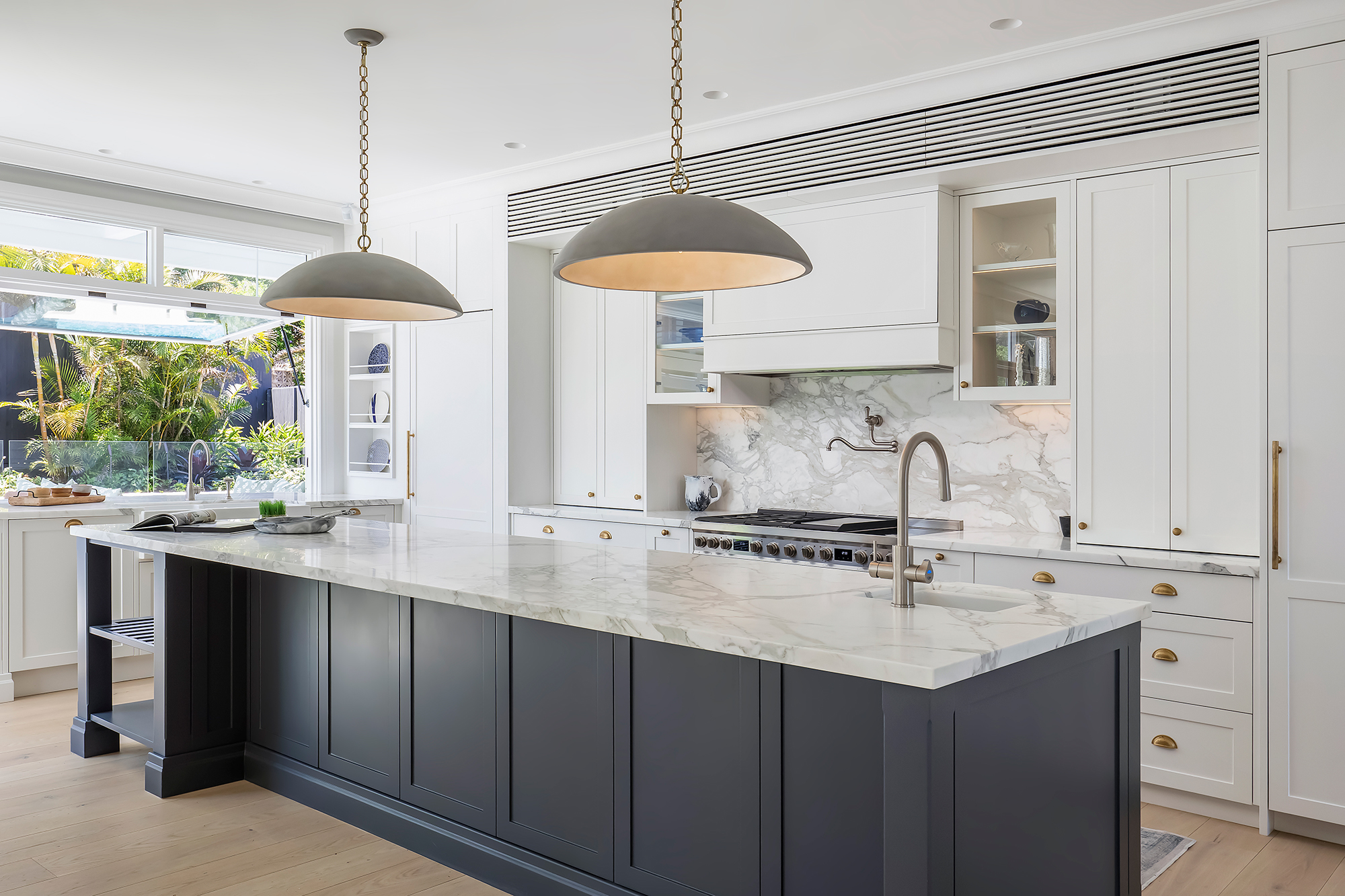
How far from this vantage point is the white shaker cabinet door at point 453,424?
553cm

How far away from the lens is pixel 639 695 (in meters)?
2.26

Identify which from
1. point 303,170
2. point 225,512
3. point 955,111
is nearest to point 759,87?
point 955,111

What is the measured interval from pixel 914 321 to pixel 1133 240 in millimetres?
893

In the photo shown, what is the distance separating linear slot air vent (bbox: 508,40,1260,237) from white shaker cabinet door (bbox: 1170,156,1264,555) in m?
0.28

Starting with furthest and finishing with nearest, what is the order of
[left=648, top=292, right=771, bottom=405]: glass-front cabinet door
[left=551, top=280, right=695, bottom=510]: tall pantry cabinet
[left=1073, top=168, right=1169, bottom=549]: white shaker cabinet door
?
[left=551, top=280, right=695, bottom=510]: tall pantry cabinet
[left=648, top=292, right=771, bottom=405]: glass-front cabinet door
[left=1073, top=168, right=1169, bottom=549]: white shaker cabinet door

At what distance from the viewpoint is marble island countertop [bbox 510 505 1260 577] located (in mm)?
3231

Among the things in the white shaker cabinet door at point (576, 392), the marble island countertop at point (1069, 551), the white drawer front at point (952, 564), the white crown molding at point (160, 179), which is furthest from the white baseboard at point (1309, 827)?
the white crown molding at point (160, 179)

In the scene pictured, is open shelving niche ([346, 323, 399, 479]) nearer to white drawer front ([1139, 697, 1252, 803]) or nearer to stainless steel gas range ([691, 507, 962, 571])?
stainless steel gas range ([691, 507, 962, 571])

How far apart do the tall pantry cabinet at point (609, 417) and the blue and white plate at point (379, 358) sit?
1.32 metres

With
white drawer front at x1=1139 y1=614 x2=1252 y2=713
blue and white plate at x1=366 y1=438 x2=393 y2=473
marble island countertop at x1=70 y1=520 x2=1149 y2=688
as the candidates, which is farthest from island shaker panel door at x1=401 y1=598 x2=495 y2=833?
blue and white plate at x1=366 y1=438 x2=393 y2=473

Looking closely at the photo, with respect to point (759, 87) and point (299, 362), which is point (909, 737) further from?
point (299, 362)

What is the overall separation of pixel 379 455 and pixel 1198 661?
4893mm

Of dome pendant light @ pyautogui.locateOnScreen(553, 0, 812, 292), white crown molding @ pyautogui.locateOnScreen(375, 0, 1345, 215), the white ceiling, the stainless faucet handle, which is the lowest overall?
the stainless faucet handle

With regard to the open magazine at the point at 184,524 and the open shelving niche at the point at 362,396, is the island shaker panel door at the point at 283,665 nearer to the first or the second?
the open magazine at the point at 184,524
